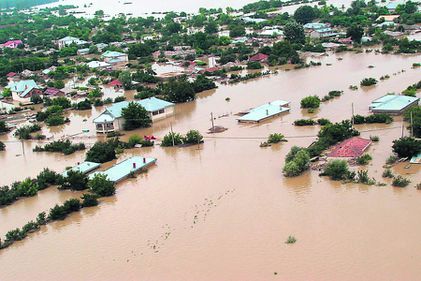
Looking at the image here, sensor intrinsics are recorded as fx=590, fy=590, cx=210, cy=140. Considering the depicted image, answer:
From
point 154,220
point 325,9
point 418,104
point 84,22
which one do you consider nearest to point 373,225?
point 154,220

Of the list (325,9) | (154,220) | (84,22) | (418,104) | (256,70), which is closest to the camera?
(154,220)

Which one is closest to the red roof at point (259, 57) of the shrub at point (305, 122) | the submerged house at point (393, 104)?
the submerged house at point (393, 104)

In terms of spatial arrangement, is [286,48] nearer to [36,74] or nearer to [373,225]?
[36,74]

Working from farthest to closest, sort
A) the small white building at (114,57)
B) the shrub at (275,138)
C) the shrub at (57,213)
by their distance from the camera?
the small white building at (114,57)
the shrub at (275,138)
the shrub at (57,213)

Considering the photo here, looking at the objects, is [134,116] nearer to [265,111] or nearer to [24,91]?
[265,111]

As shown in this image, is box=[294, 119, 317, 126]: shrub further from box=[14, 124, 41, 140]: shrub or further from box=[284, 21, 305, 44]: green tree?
box=[284, 21, 305, 44]: green tree

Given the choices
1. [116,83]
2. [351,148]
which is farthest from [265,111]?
[116,83]

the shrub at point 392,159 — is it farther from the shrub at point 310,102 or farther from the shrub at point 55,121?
the shrub at point 55,121
